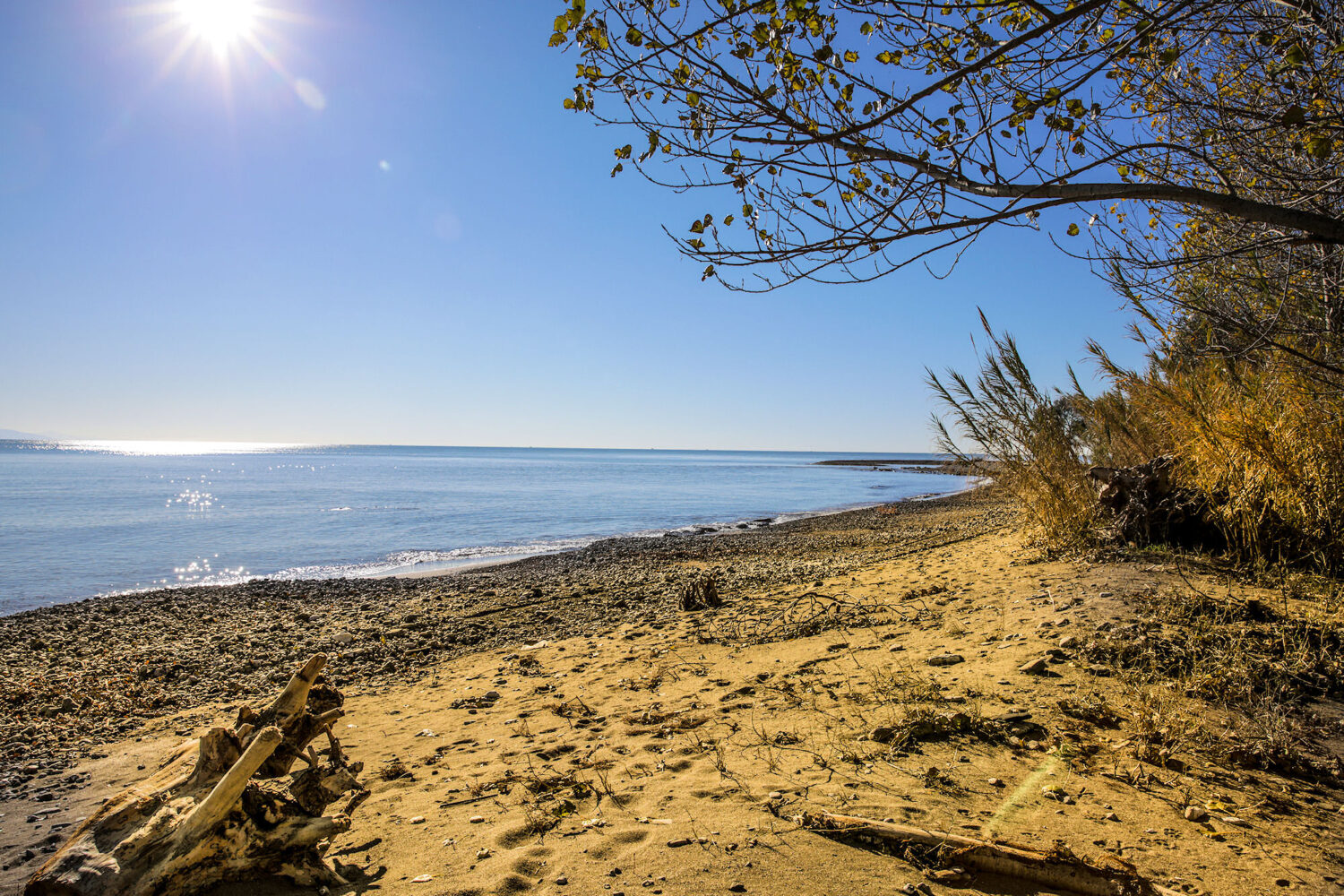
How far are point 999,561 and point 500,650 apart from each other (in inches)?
244

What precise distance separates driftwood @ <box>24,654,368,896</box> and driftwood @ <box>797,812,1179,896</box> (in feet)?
7.37

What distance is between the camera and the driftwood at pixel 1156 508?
21.3 feet

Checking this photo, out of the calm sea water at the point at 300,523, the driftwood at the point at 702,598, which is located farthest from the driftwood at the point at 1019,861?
the calm sea water at the point at 300,523

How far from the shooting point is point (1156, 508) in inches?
263

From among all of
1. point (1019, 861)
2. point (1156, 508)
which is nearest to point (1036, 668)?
point (1019, 861)

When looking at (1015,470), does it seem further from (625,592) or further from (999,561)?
(625,592)

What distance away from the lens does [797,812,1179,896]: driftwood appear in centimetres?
222

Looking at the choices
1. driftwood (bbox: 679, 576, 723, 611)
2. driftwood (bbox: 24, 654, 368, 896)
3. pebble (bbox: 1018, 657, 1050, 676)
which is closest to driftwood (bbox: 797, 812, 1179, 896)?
pebble (bbox: 1018, 657, 1050, 676)

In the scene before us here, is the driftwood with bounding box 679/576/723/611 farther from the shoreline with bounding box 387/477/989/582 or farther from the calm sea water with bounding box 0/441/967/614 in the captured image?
the calm sea water with bounding box 0/441/967/614

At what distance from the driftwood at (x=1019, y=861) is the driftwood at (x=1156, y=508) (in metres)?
5.49

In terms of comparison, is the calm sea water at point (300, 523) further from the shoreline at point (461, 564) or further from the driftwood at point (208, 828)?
the driftwood at point (208, 828)

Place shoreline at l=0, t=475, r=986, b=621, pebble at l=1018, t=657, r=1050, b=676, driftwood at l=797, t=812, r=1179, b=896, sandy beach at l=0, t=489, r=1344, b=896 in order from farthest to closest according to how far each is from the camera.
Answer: shoreline at l=0, t=475, r=986, b=621 → pebble at l=1018, t=657, r=1050, b=676 → sandy beach at l=0, t=489, r=1344, b=896 → driftwood at l=797, t=812, r=1179, b=896

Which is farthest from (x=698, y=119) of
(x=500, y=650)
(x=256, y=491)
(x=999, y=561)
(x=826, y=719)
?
(x=256, y=491)

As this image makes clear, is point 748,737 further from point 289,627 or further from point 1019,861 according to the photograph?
point 289,627
